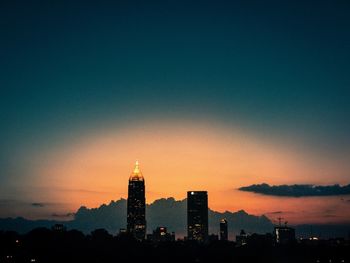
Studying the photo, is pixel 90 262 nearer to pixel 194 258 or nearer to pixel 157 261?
pixel 157 261

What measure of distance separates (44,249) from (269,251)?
7390cm

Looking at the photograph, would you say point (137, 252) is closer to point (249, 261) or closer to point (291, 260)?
point (249, 261)

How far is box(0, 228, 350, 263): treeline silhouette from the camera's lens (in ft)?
350

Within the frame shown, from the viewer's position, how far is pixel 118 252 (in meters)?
121

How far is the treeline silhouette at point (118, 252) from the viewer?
10662 centimetres

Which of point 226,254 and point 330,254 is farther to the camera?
point 330,254

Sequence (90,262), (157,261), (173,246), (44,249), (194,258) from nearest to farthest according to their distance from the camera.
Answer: (90,262) < (44,249) < (157,261) < (194,258) < (173,246)

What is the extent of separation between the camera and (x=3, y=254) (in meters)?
105

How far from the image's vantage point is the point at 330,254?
145750 millimetres

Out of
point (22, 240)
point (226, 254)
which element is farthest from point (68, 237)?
point (226, 254)

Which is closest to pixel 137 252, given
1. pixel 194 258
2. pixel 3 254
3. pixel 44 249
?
pixel 194 258

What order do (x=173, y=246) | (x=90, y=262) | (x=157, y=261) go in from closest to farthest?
(x=90, y=262)
(x=157, y=261)
(x=173, y=246)

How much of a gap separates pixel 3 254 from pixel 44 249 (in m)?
9.24

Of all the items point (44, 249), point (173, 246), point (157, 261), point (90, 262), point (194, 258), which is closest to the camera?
point (90, 262)
